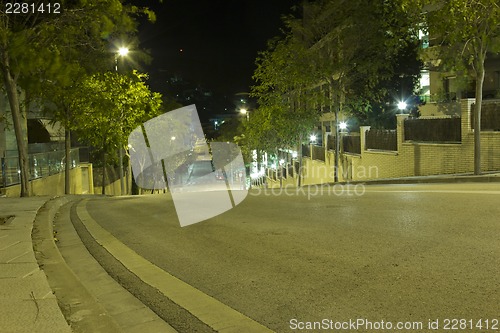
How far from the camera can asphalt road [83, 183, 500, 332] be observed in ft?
17.4

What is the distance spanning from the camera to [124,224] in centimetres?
1141

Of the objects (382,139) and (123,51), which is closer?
(123,51)

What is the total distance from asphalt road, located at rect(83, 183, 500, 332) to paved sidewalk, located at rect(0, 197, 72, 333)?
1.66m

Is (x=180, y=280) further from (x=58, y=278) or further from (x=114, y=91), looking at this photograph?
(x=114, y=91)

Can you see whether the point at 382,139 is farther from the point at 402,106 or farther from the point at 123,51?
the point at 123,51

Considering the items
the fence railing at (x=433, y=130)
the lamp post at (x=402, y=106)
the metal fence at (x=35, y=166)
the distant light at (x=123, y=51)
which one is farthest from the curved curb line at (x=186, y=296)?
the lamp post at (x=402, y=106)

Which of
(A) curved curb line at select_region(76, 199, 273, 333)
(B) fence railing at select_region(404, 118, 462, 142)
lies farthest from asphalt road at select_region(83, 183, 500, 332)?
(B) fence railing at select_region(404, 118, 462, 142)

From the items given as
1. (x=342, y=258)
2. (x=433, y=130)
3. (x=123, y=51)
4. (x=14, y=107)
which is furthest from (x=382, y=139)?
(x=342, y=258)

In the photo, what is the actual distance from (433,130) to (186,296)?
19.7m

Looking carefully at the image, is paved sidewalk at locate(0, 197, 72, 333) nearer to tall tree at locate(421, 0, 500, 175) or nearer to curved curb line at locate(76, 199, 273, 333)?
curved curb line at locate(76, 199, 273, 333)

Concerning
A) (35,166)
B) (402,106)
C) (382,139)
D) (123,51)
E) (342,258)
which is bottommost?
(342,258)

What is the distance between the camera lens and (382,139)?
2723 centimetres

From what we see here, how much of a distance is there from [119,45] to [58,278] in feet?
63.2

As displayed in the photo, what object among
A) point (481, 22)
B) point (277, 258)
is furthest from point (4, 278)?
point (481, 22)
